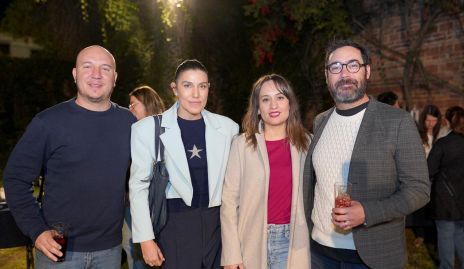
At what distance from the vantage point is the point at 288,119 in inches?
115

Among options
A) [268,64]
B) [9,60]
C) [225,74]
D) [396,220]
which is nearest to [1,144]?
[9,60]

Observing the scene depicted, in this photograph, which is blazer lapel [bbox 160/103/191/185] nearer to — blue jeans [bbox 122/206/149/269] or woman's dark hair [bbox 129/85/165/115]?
blue jeans [bbox 122/206/149/269]

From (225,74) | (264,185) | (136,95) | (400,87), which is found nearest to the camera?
(264,185)

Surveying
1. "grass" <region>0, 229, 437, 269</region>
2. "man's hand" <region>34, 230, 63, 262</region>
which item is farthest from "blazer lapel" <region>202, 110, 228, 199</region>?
"grass" <region>0, 229, 437, 269</region>

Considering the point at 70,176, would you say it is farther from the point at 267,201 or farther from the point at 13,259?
the point at 13,259

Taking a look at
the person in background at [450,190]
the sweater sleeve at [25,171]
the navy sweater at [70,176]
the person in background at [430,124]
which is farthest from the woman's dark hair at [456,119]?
the sweater sleeve at [25,171]

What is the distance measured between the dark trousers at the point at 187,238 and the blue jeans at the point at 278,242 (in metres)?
0.38

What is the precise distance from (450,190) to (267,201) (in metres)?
2.58

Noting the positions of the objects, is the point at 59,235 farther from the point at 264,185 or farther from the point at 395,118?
the point at 395,118

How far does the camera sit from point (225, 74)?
11.1 metres

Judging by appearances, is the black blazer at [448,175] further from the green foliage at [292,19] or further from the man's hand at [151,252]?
the green foliage at [292,19]

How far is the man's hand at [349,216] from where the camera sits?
2117mm

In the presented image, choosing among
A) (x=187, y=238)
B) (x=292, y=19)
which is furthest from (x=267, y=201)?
(x=292, y=19)

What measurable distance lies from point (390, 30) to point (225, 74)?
464 centimetres
